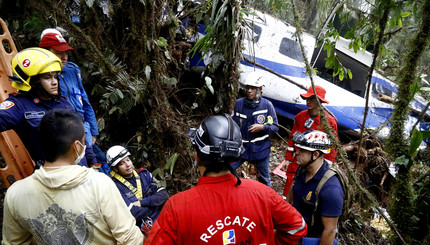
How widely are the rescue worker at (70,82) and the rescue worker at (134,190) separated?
1.24 feet

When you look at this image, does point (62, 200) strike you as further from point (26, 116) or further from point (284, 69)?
point (284, 69)

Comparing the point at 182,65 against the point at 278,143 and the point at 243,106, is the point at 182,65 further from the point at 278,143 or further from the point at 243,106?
the point at 278,143

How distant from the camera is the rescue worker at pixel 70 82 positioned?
2822 millimetres

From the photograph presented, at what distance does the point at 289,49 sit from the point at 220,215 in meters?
6.21

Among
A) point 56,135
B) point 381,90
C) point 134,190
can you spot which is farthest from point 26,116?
point 381,90

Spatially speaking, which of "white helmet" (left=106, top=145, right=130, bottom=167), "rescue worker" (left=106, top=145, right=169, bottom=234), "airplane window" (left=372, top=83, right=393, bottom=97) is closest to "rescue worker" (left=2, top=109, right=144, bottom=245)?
"rescue worker" (left=106, top=145, right=169, bottom=234)

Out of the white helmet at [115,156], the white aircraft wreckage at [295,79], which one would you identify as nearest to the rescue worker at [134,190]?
the white helmet at [115,156]

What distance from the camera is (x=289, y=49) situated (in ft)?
22.0

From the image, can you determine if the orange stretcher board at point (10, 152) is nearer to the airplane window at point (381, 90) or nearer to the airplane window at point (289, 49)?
the airplane window at point (289, 49)

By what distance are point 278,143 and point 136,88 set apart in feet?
14.5

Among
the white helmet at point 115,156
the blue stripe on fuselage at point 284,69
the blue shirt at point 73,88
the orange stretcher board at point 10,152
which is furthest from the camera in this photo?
the blue stripe on fuselage at point 284,69

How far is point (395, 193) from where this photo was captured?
146 centimetres

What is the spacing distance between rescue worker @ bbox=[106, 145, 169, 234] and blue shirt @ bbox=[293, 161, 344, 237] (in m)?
1.52

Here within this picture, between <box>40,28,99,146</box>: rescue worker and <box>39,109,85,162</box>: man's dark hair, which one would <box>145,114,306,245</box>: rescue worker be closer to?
<box>39,109,85,162</box>: man's dark hair
